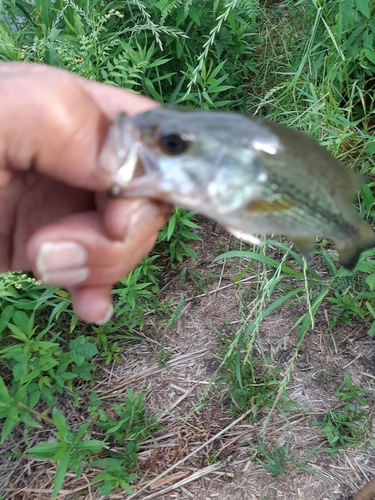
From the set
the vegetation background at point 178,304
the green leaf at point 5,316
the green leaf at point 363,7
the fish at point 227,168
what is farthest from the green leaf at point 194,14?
the green leaf at point 5,316

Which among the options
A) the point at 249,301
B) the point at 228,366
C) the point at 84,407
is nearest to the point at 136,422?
the point at 84,407

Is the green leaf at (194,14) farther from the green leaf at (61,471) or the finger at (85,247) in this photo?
the green leaf at (61,471)

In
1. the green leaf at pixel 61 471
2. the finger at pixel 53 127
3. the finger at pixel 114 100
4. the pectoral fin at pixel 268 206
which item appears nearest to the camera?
the finger at pixel 53 127

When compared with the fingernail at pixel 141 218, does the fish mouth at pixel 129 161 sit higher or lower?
higher

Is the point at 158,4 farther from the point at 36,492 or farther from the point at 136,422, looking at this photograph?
the point at 36,492

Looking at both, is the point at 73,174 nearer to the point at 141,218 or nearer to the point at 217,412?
the point at 141,218

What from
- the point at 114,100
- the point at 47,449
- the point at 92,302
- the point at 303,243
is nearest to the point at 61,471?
the point at 47,449

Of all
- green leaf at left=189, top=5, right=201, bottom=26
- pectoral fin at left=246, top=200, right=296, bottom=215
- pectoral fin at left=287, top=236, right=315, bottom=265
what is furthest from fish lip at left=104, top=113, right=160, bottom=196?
green leaf at left=189, top=5, right=201, bottom=26
